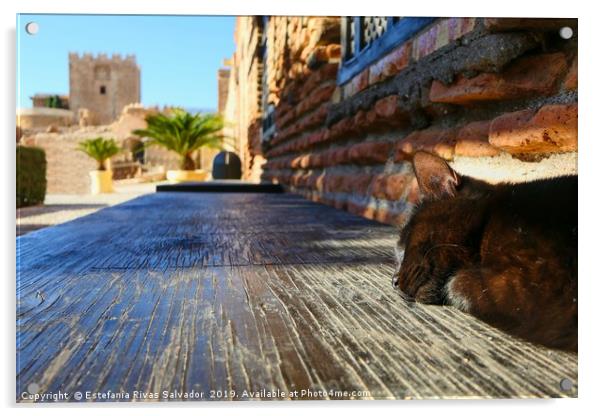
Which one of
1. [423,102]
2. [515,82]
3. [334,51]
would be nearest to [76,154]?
[334,51]

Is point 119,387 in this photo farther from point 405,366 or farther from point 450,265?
point 450,265

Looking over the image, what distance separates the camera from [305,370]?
604 millimetres

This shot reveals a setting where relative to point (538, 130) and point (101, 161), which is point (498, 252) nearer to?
point (538, 130)

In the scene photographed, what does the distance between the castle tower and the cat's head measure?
38.5 m

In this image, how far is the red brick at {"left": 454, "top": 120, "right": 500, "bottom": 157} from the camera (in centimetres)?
127

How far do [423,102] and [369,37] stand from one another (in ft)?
3.04

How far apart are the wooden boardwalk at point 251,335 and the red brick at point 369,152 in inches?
31.9

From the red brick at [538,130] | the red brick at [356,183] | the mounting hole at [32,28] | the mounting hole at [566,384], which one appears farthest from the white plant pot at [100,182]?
the mounting hole at [566,384]

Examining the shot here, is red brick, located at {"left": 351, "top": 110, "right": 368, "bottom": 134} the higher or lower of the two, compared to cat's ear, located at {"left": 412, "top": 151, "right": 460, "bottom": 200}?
higher

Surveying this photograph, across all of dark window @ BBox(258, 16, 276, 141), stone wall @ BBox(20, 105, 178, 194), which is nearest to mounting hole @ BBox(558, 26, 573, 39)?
dark window @ BBox(258, 16, 276, 141)

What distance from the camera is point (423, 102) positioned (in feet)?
5.38

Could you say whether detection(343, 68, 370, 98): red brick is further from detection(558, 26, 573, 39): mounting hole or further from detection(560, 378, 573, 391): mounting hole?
detection(560, 378, 573, 391): mounting hole

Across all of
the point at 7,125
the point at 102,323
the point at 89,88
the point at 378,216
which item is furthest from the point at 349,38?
the point at 89,88

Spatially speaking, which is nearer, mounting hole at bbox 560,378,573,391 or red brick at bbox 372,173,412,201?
mounting hole at bbox 560,378,573,391
